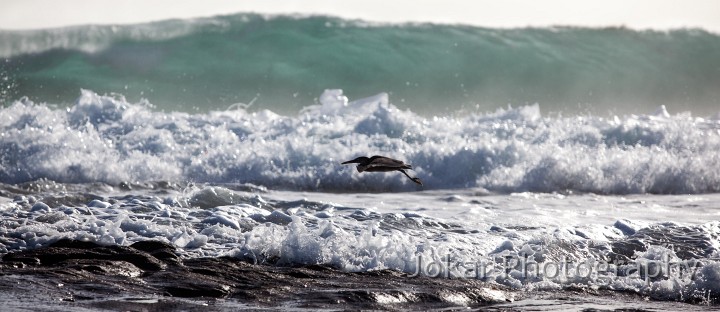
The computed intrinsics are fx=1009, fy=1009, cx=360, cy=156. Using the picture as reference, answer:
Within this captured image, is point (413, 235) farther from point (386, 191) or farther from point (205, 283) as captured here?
point (386, 191)

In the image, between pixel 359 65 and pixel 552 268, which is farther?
pixel 359 65

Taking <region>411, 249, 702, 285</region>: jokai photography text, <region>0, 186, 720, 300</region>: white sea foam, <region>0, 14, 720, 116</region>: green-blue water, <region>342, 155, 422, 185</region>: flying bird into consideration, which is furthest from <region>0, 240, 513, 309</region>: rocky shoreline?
<region>0, 14, 720, 116</region>: green-blue water

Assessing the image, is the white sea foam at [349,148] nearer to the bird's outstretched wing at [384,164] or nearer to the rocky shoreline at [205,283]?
the rocky shoreline at [205,283]

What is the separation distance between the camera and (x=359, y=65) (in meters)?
21.3

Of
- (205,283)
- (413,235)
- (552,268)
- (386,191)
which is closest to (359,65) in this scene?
(386,191)

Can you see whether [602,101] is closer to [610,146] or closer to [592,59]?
[592,59]

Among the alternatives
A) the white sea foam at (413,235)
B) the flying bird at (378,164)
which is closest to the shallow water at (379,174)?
the white sea foam at (413,235)

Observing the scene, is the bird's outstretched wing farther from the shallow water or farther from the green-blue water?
Result: the green-blue water

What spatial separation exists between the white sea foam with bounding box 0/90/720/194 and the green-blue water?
347 cm

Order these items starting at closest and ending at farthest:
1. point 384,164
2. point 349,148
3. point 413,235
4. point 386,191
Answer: point 384,164
point 413,235
point 386,191
point 349,148

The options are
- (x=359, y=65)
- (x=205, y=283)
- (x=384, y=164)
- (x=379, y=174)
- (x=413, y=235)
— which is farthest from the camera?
(x=359, y=65)

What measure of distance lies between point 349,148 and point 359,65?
6.19 metres

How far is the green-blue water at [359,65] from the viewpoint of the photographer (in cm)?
1997

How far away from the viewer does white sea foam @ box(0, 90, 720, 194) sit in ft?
45.5
